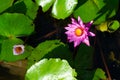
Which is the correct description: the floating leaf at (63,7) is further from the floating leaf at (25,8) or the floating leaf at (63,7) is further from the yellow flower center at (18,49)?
the yellow flower center at (18,49)

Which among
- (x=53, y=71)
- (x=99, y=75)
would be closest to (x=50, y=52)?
(x=53, y=71)

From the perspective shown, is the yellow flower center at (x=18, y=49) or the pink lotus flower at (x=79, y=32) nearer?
the pink lotus flower at (x=79, y=32)

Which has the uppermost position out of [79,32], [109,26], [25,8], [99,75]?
[25,8]

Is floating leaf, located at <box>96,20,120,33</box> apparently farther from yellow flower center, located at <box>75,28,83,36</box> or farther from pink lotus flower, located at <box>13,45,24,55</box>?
pink lotus flower, located at <box>13,45,24,55</box>

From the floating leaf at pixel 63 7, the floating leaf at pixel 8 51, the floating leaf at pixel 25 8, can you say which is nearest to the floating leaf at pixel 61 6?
the floating leaf at pixel 63 7

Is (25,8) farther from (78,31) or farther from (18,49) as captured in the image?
(78,31)
